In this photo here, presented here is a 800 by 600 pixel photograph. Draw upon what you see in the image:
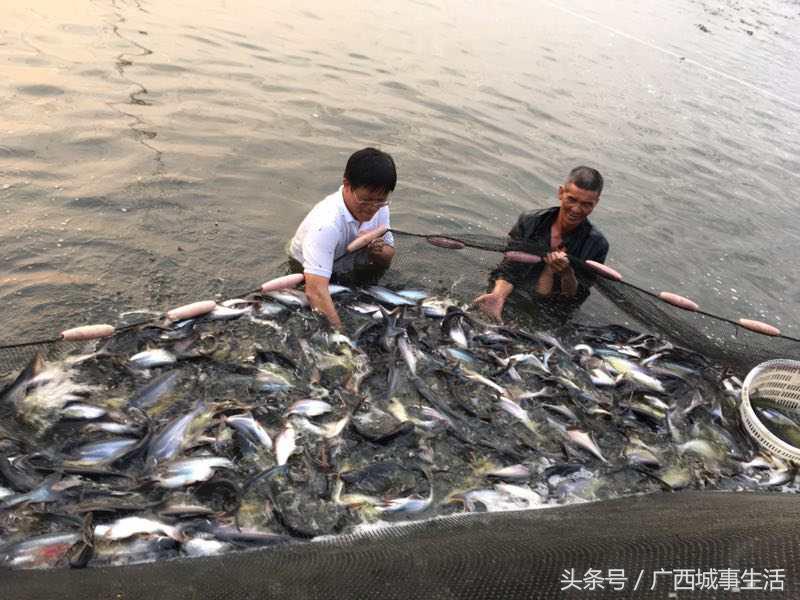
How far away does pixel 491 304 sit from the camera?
564 centimetres

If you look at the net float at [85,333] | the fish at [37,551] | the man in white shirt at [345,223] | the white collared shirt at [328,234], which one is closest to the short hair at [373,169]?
the man in white shirt at [345,223]

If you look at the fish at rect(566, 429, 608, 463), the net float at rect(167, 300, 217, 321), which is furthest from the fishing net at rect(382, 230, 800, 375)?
the net float at rect(167, 300, 217, 321)

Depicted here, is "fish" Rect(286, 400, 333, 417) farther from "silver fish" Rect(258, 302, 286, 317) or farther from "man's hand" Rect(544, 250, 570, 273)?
"man's hand" Rect(544, 250, 570, 273)

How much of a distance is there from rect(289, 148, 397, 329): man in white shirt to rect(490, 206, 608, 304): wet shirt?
1.40 m

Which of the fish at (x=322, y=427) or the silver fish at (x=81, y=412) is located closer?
the silver fish at (x=81, y=412)

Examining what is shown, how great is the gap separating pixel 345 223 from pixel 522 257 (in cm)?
182

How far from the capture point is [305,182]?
25.4 feet

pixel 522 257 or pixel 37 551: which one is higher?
pixel 522 257

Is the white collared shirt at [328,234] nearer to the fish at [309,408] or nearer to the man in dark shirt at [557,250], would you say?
the fish at [309,408]

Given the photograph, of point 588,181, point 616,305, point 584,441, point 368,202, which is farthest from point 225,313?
point 616,305

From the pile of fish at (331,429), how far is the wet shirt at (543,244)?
845mm

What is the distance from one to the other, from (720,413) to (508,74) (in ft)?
36.6

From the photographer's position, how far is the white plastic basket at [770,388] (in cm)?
448

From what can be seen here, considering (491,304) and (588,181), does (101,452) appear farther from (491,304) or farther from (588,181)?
(588,181)
